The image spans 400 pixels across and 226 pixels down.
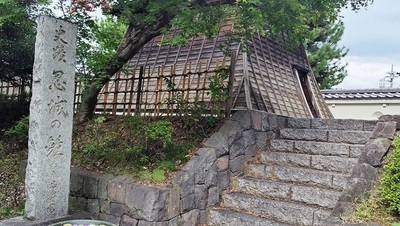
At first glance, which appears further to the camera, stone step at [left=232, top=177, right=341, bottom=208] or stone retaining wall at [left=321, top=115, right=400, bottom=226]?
stone step at [left=232, top=177, right=341, bottom=208]

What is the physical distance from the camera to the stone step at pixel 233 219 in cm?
404

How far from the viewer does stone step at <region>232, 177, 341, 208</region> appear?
158 inches

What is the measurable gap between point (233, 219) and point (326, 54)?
10146 millimetres

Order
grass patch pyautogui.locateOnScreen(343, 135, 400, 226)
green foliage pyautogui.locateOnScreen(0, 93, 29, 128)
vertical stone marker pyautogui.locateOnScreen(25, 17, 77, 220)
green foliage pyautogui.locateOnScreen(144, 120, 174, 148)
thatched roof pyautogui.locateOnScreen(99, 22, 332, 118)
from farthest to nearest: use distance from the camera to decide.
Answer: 1. thatched roof pyautogui.locateOnScreen(99, 22, 332, 118)
2. green foliage pyautogui.locateOnScreen(0, 93, 29, 128)
3. green foliage pyautogui.locateOnScreen(144, 120, 174, 148)
4. vertical stone marker pyautogui.locateOnScreen(25, 17, 77, 220)
5. grass patch pyautogui.locateOnScreen(343, 135, 400, 226)

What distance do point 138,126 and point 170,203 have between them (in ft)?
5.35

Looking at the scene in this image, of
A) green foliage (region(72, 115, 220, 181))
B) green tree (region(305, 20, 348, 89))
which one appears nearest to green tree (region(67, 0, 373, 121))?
green foliage (region(72, 115, 220, 181))

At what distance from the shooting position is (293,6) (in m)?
4.31

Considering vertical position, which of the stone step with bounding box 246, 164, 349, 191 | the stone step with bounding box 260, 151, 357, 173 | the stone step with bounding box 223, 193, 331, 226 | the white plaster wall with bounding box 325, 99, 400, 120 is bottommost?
the stone step with bounding box 223, 193, 331, 226

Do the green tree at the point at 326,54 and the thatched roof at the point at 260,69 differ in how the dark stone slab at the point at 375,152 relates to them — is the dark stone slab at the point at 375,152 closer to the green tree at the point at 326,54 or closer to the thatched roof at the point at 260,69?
the thatched roof at the point at 260,69

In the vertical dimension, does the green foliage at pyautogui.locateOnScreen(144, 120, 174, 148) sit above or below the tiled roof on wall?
below

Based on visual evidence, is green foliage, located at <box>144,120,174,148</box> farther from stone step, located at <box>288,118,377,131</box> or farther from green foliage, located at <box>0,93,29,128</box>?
green foliage, located at <box>0,93,29,128</box>

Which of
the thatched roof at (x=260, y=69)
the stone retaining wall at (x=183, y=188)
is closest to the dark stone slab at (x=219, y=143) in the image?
the stone retaining wall at (x=183, y=188)

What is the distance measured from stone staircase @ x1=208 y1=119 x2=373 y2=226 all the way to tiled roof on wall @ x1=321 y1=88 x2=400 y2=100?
7868mm

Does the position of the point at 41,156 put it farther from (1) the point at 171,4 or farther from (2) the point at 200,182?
(1) the point at 171,4
